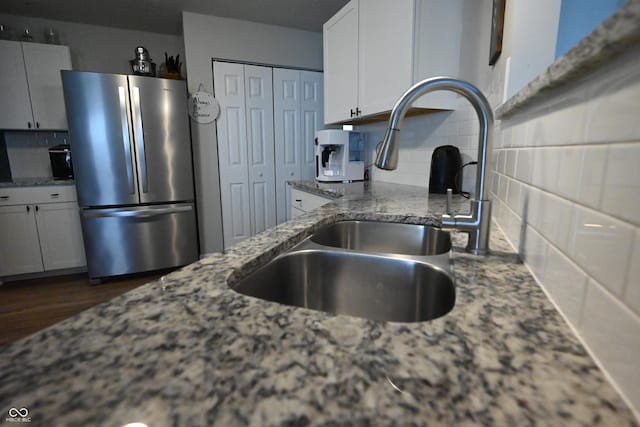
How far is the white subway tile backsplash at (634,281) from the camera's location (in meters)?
0.28

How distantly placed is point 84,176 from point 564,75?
10.1 feet

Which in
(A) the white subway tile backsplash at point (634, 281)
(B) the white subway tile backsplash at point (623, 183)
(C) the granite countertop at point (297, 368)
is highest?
(B) the white subway tile backsplash at point (623, 183)

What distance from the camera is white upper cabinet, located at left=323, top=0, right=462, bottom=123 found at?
1.62m

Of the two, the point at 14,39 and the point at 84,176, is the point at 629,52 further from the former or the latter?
the point at 14,39

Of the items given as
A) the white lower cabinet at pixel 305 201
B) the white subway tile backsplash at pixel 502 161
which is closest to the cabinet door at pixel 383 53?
the white lower cabinet at pixel 305 201

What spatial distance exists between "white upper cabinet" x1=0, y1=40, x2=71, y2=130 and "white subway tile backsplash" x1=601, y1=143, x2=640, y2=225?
3815mm

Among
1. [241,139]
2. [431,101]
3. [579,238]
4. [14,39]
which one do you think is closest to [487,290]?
[579,238]

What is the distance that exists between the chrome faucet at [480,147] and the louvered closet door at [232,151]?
8.81 feet

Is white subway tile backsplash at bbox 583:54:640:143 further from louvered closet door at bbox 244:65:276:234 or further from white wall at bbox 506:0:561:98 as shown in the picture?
louvered closet door at bbox 244:65:276:234

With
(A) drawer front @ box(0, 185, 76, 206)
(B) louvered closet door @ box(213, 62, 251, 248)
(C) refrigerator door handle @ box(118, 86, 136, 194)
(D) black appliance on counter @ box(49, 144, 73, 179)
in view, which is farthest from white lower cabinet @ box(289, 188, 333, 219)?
(D) black appliance on counter @ box(49, 144, 73, 179)

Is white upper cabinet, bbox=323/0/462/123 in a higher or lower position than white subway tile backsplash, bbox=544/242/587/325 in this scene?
higher

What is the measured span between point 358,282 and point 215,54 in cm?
295

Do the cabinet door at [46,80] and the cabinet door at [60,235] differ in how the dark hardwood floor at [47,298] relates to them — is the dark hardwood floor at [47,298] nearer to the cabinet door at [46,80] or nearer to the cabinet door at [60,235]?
the cabinet door at [60,235]

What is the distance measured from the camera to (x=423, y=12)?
159cm
